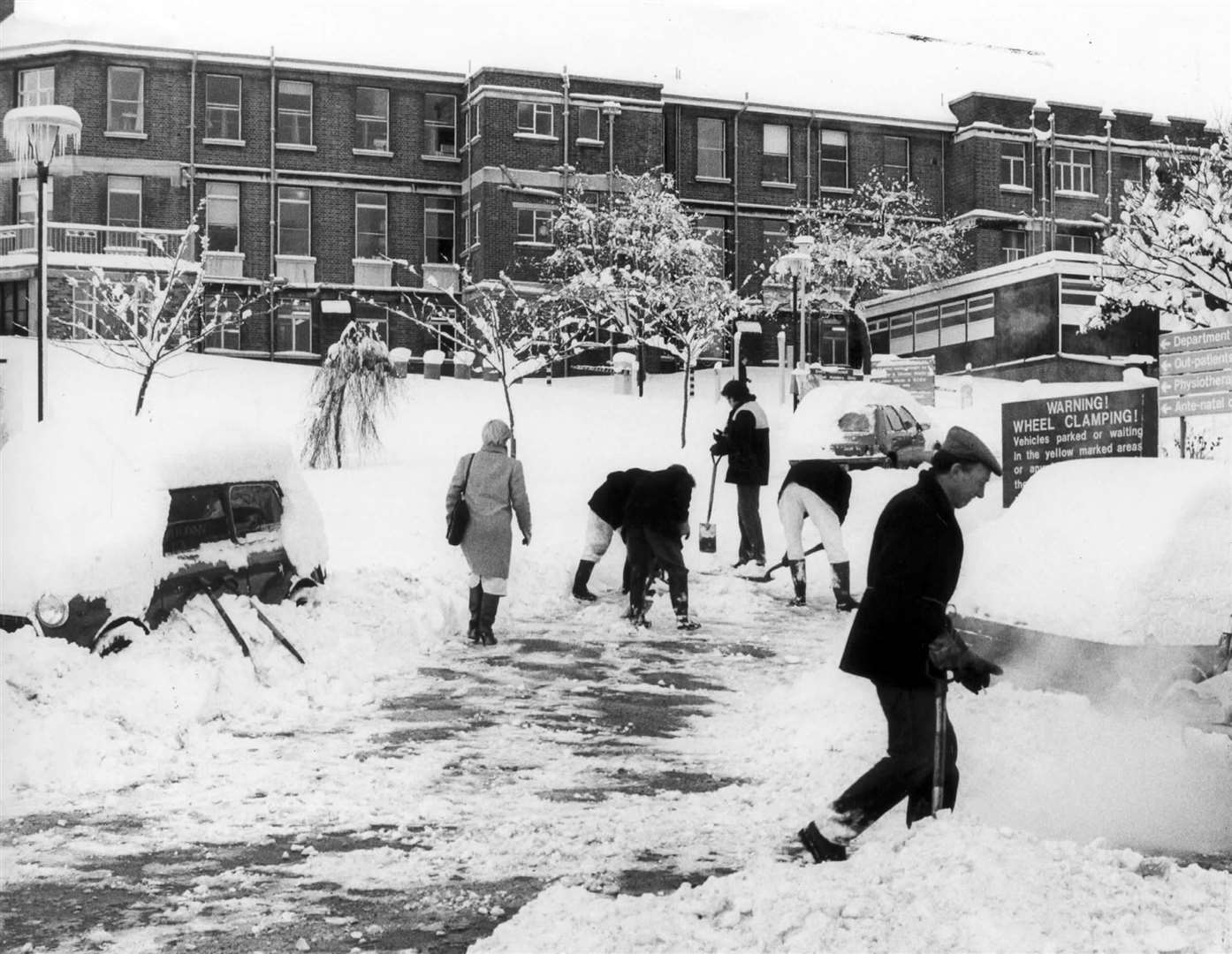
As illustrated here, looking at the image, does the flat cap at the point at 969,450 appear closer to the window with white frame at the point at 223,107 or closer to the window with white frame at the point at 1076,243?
the window with white frame at the point at 223,107

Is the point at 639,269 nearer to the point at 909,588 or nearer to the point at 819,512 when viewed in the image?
the point at 819,512

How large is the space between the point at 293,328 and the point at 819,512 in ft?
88.1

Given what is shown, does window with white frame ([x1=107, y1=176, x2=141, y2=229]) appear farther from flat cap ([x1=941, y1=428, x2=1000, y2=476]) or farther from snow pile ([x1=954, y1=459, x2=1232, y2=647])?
flat cap ([x1=941, y1=428, x2=1000, y2=476])

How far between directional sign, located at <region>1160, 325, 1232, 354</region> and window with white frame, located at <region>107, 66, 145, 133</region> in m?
28.4

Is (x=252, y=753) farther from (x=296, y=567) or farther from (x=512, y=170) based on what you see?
(x=512, y=170)

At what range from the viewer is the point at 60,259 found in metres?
33.1

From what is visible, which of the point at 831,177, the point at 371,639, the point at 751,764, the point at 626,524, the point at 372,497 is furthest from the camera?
the point at 831,177

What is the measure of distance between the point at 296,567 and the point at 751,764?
462 centimetres

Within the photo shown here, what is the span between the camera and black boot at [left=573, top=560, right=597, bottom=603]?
517 inches

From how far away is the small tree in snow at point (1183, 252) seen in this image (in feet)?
93.0

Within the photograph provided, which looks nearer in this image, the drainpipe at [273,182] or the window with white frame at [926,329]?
the drainpipe at [273,182]

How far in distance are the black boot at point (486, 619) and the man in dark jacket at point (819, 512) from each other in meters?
3.15

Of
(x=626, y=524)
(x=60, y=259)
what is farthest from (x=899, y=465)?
(x=60, y=259)

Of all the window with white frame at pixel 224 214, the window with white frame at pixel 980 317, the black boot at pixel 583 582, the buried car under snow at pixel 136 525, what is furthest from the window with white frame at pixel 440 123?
the buried car under snow at pixel 136 525
